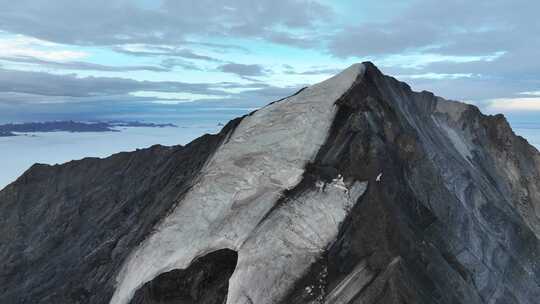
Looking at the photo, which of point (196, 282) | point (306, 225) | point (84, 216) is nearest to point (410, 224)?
point (306, 225)

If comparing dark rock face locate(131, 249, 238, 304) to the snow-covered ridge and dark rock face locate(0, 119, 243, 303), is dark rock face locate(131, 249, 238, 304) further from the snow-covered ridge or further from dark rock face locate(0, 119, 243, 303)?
dark rock face locate(0, 119, 243, 303)

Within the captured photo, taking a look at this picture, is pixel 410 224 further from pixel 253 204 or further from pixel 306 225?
pixel 253 204

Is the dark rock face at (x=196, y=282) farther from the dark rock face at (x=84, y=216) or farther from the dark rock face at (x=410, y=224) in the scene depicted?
the dark rock face at (x=84, y=216)

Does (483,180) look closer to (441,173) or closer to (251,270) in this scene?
(441,173)

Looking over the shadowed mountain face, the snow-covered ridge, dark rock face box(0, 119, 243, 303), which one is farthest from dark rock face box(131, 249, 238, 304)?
dark rock face box(0, 119, 243, 303)

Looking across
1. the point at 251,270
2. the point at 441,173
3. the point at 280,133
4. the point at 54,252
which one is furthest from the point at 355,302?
the point at 54,252

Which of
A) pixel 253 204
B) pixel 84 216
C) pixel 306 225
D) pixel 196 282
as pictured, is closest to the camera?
pixel 306 225
